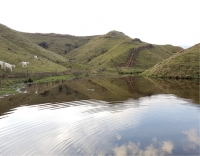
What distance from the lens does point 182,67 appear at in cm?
8150

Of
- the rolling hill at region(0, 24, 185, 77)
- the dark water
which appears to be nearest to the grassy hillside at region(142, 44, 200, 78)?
the rolling hill at region(0, 24, 185, 77)

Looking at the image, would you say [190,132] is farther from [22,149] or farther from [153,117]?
[22,149]

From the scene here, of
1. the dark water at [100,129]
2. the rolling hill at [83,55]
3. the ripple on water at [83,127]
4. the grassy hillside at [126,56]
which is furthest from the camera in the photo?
the grassy hillside at [126,56]

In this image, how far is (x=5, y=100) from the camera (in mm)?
36719

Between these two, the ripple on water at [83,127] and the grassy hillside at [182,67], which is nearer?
the ripple on water at [83,127]

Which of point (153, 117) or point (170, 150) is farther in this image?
point (153, 117)

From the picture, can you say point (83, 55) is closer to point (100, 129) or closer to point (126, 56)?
point (126, 56)

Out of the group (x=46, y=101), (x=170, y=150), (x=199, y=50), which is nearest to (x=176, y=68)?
(x=199, y=50)

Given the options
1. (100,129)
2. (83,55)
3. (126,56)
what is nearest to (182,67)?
(126,56)

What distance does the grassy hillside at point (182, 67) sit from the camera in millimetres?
Answer: 77438

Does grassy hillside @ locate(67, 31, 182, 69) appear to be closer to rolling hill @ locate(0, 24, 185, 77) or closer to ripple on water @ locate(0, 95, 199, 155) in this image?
rolling hill @ locate(0, 24, 185, 77)

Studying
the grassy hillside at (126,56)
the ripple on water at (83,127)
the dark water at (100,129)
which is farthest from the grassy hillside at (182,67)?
the ripple on water at (83,127)

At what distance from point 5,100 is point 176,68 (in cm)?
6449

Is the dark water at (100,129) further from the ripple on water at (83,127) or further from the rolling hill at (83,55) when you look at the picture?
the rolling hill at (83,55)
